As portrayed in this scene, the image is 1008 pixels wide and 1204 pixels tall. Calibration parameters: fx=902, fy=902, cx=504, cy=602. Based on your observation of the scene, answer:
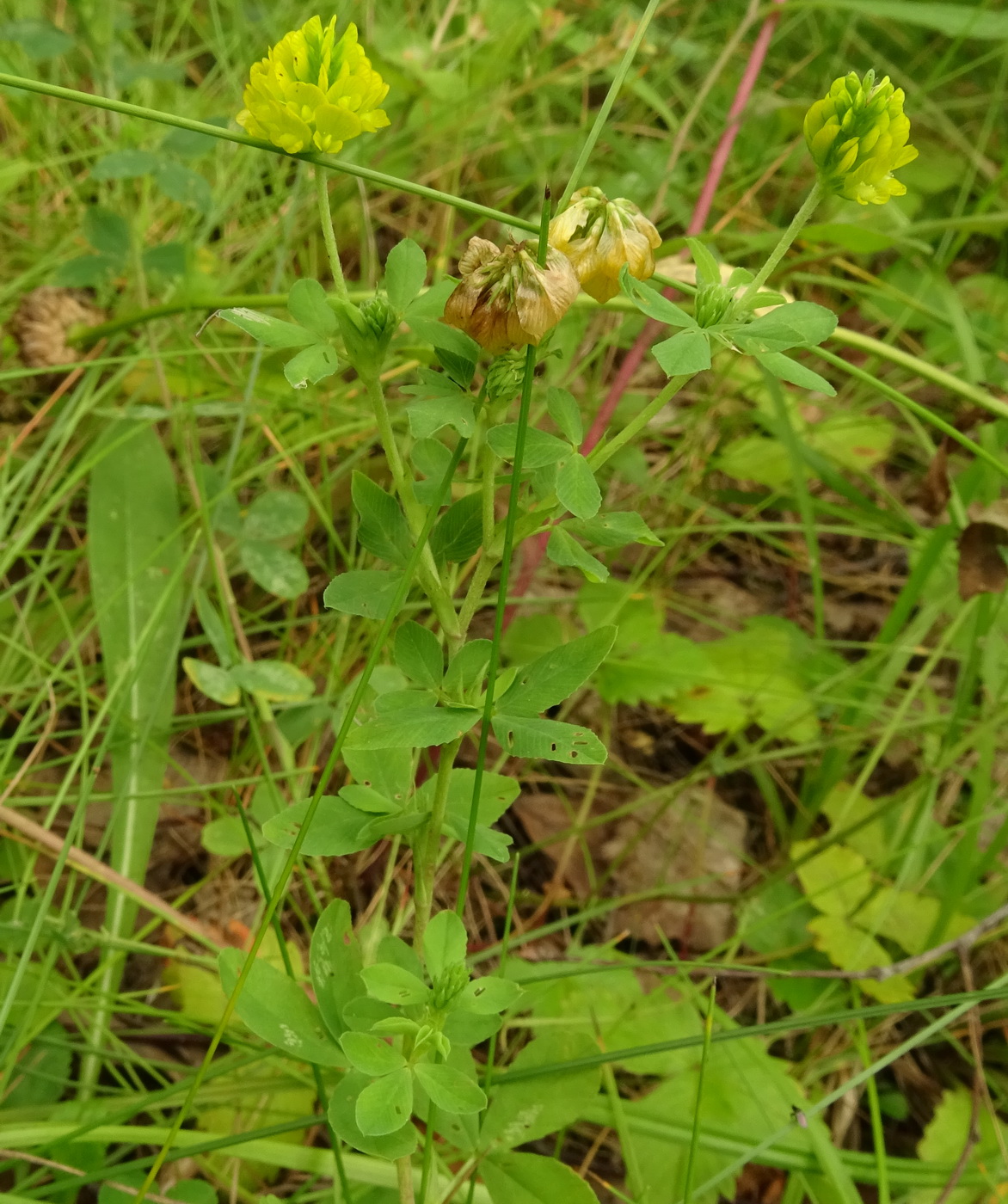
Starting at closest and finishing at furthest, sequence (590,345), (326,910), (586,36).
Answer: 1. (326,910)
2. (590,345)
3. (586,36)

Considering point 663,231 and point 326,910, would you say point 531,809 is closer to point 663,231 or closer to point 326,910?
point 326,910

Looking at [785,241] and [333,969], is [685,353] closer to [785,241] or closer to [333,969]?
[785,241]

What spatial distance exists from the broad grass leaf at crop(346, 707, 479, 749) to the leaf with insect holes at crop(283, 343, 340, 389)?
0.86ft

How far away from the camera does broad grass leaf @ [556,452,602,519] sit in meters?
0.68

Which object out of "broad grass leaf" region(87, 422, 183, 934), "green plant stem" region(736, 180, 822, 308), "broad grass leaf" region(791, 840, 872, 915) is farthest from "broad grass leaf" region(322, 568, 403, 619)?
"broad grass leaf" region(791, 840, 872, 915)

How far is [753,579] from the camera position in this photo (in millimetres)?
1869

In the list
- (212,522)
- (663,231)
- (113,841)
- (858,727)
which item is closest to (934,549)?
(858,727)

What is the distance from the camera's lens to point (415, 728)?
0.70 meters

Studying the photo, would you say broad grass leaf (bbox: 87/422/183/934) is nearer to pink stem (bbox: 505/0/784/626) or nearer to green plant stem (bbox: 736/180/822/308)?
pink stem (bbox: 505/0/784/626)

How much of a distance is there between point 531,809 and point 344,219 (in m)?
1.31

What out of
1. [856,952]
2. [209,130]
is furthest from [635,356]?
[856,952]

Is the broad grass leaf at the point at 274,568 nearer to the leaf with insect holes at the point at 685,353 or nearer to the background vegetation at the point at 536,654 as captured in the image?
the background vegetation at the point at 536,654

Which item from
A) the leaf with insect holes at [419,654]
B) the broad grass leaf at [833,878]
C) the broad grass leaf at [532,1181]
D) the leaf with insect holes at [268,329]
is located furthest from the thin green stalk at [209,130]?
the broad grass leaf at [833,878]

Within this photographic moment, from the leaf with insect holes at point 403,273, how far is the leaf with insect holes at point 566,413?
0.14m
